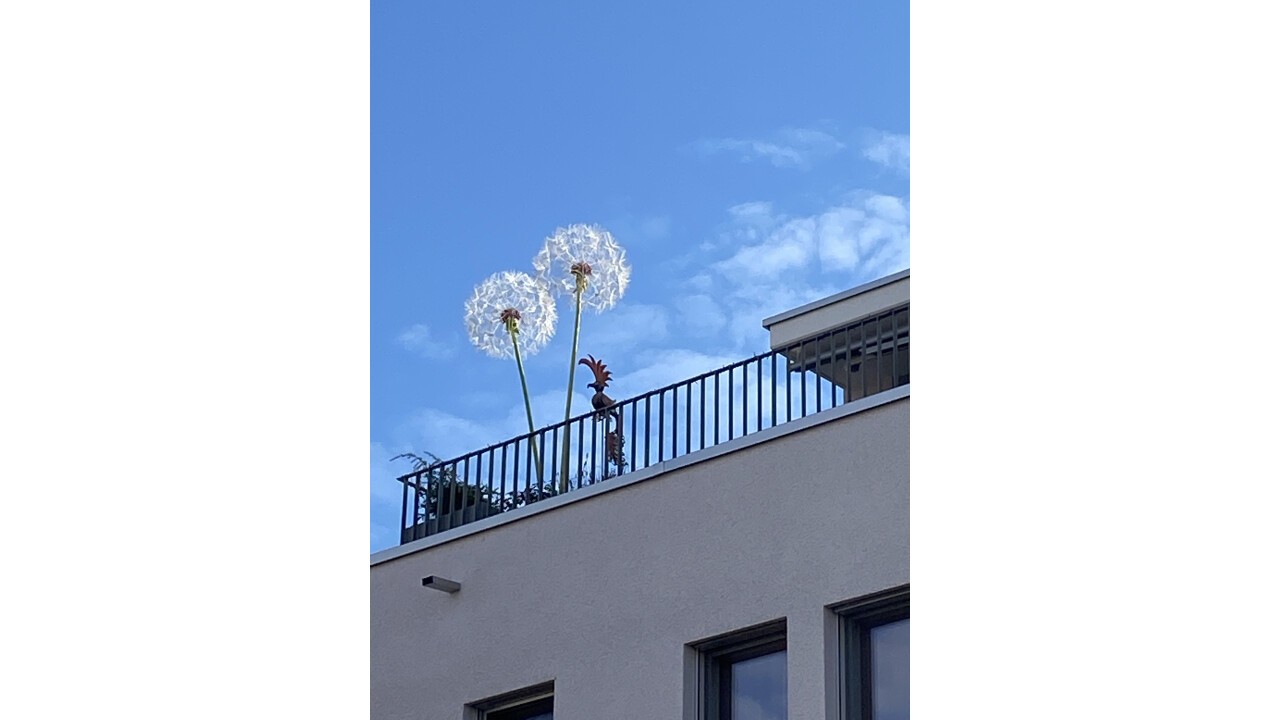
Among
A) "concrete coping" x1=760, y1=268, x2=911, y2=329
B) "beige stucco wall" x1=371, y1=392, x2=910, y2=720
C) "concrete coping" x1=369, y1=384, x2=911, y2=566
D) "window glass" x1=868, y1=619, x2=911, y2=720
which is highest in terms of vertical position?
"concrete coping" x1=760, y1=268, x2=911, y2=329

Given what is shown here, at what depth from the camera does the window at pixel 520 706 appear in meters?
8.33

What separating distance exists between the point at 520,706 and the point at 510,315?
4181mm

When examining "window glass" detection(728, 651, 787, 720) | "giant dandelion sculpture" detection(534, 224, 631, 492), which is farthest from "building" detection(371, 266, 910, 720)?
"giant dandelion sculpture" detection(534, 224, 631, 492)

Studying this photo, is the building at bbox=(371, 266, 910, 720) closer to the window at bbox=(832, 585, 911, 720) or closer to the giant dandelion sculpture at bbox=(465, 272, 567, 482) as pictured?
the window at bbox=(832, 585, 911, 720)

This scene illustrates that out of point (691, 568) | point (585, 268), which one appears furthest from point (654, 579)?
point (585, 268)

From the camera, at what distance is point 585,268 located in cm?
1209

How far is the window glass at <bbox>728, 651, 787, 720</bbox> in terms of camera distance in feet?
25.2

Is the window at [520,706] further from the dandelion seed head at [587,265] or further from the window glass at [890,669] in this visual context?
the dandelion seed head at [587,265]
